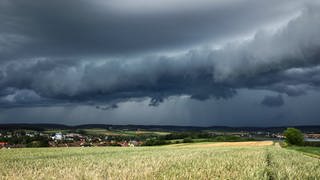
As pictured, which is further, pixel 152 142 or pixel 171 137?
pixel 171 137

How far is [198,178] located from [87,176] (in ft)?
16.0

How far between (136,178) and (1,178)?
20.3 feet

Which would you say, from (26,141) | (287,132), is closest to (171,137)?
(287,132)

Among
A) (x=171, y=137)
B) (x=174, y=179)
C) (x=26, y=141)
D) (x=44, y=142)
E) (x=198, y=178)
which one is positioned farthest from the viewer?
(x=171, y=137)

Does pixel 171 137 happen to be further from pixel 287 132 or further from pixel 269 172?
pixel 269 172

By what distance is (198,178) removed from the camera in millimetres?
18078

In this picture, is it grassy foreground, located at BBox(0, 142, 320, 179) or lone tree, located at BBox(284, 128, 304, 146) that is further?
lone tree, located at BBox(284, 128, 304, 146)

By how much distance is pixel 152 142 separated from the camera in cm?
12500

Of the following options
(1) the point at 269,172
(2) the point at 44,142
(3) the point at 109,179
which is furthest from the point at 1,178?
(2) the point at 44,142

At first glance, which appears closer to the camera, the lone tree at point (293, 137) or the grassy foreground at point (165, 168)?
the grassy foreground at point (165, 168)

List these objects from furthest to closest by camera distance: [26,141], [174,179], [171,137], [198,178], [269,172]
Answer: [171,137] < [26,141] < [269,172] < [198,178] < [174,179]

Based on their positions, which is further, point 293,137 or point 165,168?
point 293,137

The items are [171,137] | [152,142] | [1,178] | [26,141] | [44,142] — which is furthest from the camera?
[171,137]

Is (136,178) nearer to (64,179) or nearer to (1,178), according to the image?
(64,179)
